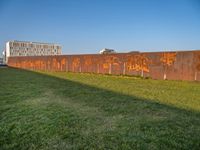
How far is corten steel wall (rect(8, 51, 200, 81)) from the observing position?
38.2ft

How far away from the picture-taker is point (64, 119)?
3.95 m

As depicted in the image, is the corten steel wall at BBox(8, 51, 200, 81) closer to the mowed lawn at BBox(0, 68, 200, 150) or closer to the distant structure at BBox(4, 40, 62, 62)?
the mowed lawn at BBox(0, 68, 200, 150)

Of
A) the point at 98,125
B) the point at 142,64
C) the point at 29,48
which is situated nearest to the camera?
the point at 98,125

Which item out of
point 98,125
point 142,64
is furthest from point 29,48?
point 98,125

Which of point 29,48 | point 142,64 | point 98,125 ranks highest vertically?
point 29,48

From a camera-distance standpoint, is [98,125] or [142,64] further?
[142,64]

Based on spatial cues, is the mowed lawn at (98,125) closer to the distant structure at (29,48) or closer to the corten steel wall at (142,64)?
the corten steel wall at (142,64)

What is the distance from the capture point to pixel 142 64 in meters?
14.3

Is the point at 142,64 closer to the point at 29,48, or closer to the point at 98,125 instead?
the point at 98,125

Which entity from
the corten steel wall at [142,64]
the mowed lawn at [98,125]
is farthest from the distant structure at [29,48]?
the mowed lawn at [98,125]

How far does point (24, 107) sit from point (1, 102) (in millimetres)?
888

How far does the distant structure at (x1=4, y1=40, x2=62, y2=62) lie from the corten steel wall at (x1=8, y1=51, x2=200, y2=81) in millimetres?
77013

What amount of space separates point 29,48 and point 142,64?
3781 inches

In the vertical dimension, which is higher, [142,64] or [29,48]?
[29,48]
